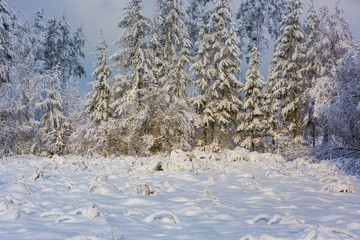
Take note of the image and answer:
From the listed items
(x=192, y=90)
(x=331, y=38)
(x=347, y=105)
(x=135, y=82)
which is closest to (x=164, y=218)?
(x=347, y=105)

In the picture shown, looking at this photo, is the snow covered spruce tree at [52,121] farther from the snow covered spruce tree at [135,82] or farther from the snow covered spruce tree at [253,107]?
the snow covered spruce tree at [253,107]

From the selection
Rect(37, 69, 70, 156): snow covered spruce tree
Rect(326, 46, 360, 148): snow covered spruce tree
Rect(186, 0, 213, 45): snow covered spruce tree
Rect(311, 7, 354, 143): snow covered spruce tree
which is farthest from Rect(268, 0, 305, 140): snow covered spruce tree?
Rect(37, 69, 70, 156): snow covered spruce tree

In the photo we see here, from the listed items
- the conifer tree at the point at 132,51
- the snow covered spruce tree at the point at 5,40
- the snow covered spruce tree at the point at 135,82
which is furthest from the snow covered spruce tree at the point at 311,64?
the snow covered spruce tree at the point at 5,40

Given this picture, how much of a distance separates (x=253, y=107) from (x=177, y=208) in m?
24.1

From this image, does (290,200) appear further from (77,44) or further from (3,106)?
(77,44)

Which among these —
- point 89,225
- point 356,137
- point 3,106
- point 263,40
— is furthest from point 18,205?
point 263,40

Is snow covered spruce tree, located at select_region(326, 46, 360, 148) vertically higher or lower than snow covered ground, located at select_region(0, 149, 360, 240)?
higher

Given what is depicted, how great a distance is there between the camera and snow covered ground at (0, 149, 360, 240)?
3.39 meters

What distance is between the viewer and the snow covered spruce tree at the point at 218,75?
2725 cm

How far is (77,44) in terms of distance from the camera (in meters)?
41.6

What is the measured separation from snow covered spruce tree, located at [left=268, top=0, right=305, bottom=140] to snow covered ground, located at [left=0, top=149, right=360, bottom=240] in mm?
19076

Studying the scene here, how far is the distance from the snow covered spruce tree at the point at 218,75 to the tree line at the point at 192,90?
0.26 feet

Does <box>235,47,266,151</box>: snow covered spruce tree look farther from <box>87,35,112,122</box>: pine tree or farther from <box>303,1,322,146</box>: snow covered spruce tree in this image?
<box>87,35,112,122</box>: pine tree

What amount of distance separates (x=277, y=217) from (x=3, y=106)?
1885cm
